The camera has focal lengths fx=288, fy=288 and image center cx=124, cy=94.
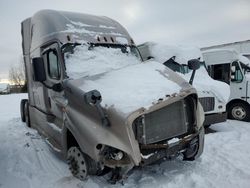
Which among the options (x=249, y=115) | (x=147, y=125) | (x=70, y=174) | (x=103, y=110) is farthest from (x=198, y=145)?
(x=249, y=115)

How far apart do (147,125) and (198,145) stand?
147 cm

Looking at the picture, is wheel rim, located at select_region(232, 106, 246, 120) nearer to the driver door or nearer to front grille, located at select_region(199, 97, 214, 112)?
front grille, located at select_region(199, 97, 214, 112)

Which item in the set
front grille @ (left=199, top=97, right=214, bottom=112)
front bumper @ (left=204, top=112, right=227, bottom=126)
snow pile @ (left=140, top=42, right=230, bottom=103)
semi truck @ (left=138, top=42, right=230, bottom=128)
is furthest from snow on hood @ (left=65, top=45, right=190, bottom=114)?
snow pile @ (left=140, top=42, right=230, bottom=103)

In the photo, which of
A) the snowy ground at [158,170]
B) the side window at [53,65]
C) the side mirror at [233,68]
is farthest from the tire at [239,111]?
the side window at [53,65]

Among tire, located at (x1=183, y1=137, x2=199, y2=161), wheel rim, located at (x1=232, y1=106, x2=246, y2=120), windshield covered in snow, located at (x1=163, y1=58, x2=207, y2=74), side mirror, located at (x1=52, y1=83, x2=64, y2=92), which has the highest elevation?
side mirror, located at (x1=52, y1=83, x2=64, y2=92)

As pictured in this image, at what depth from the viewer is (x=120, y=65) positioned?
6062 millimetres

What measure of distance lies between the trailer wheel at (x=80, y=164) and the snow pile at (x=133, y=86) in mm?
1002

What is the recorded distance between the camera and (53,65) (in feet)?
19.7

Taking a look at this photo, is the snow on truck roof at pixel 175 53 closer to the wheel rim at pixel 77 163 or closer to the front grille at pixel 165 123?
the front grille at pixel 165 123

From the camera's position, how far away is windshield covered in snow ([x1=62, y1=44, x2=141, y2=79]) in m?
5.55

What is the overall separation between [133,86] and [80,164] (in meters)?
1.57

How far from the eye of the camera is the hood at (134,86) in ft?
13.8

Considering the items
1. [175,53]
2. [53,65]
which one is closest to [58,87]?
[53,65]

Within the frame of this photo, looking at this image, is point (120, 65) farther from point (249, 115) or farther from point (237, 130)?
point (249, 115)
